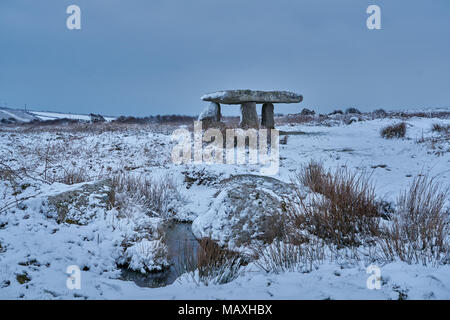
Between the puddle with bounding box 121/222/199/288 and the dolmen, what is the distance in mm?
7965

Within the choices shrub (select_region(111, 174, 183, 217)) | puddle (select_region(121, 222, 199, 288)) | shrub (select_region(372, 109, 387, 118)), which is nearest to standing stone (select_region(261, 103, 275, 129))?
shrub (select_region(111, 174, 183, 217))

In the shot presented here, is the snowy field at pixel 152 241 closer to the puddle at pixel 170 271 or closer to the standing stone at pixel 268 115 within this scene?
the puddle at pixel 170 271

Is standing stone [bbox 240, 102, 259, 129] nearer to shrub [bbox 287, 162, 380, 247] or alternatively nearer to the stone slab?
the stone slab

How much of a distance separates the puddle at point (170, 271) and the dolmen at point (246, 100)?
797 centimetres

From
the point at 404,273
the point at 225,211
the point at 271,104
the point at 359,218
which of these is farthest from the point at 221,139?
the point at 404,273

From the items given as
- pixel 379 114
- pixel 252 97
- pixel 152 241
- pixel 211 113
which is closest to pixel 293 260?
pixel 152 241

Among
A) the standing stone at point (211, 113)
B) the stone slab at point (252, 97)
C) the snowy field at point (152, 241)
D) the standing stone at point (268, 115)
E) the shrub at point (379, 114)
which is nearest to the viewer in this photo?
the snowy field at point (152, 241)

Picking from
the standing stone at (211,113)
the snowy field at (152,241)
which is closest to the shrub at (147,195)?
the snowy field at (152,241)

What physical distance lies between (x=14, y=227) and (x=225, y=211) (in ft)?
8.82

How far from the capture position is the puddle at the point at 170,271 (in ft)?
12.1

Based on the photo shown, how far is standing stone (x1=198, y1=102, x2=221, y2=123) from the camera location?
42.7 feet
